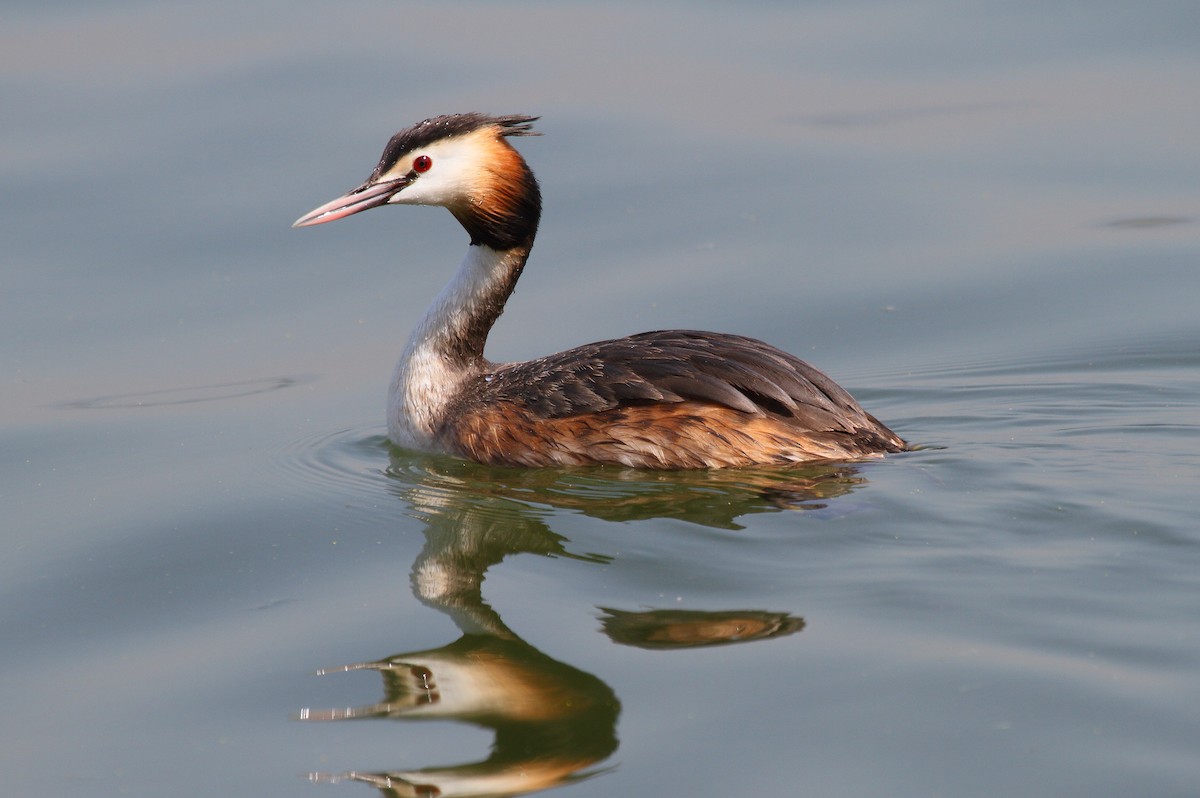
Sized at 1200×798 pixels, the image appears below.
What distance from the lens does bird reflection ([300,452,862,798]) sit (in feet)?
17.1

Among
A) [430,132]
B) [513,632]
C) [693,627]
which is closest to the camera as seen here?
[693,627]

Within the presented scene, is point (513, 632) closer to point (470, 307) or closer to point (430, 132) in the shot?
point (470, 307)

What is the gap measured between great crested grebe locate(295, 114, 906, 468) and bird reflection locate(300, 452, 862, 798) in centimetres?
12

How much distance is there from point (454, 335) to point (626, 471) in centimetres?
140

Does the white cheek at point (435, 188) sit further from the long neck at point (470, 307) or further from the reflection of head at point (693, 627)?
the reflection of head at point (693, 627)

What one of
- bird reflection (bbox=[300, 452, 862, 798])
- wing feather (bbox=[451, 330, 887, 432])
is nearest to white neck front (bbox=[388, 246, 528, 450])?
bird reflection (bbox=[300, 452, 862, 798])

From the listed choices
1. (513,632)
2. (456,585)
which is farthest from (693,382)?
(513,632)

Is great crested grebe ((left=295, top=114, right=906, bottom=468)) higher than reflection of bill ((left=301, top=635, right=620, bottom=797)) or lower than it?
higher

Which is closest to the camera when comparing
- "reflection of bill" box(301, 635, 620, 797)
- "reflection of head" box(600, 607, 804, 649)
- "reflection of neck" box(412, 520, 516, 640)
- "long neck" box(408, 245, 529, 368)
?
"reflection of bill" box(301, 635, 620, 797)

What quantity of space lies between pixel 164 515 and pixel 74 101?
234 inches

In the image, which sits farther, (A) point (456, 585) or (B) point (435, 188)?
(B) point (435, 188)

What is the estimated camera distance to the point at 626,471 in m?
7.84

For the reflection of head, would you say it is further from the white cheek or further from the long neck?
the white cheek

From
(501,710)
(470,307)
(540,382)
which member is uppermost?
(470,307)
